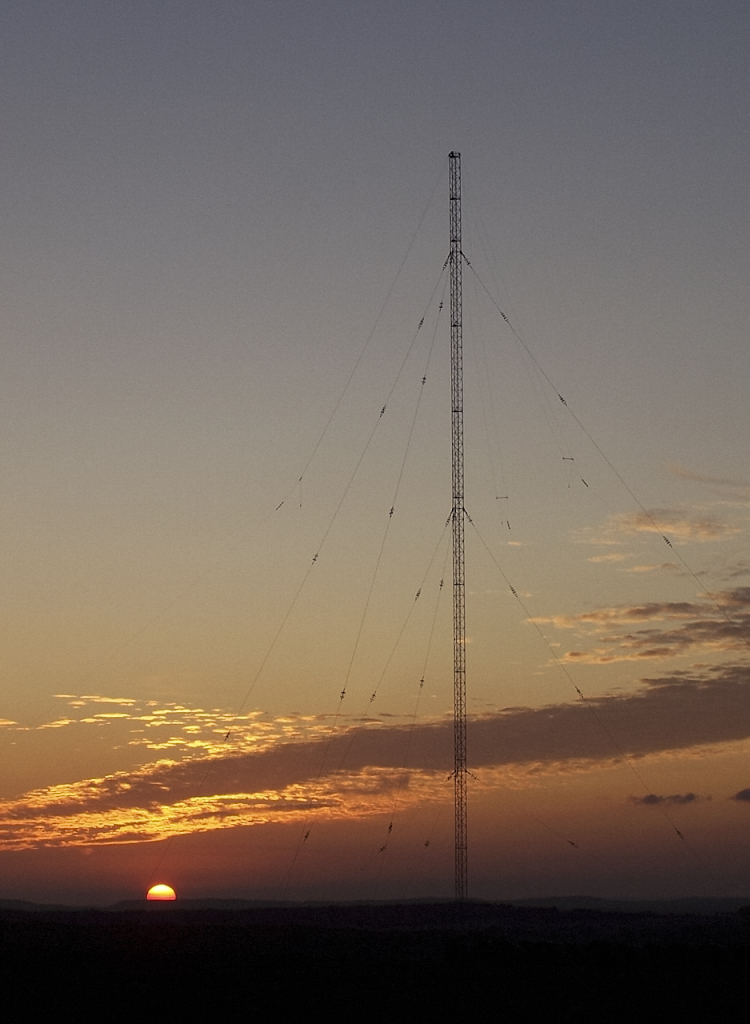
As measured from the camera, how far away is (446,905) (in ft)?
336

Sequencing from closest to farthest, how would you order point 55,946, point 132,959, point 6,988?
point 6,988 < point 132,959 < point 55,946

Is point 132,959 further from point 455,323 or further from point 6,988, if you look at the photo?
point 455,323

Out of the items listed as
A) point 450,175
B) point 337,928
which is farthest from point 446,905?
point 450,175

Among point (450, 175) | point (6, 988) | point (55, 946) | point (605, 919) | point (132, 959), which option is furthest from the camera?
point (605, 919)

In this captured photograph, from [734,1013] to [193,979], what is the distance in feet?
78.7

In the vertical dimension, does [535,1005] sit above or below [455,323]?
below

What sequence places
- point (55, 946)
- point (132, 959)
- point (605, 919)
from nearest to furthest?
point (132, 959) < point (55, 946) < point (605, 919)

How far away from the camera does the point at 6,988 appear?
62.1m

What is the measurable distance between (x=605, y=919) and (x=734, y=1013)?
43708mm

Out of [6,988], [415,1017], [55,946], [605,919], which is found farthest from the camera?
[605,919]

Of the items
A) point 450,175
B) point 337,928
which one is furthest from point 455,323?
point 337,928

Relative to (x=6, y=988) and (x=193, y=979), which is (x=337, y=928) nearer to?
(x=193, y=979)

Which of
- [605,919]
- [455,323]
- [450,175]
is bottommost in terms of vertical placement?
[605,919]

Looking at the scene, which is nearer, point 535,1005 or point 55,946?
point 535,1005
